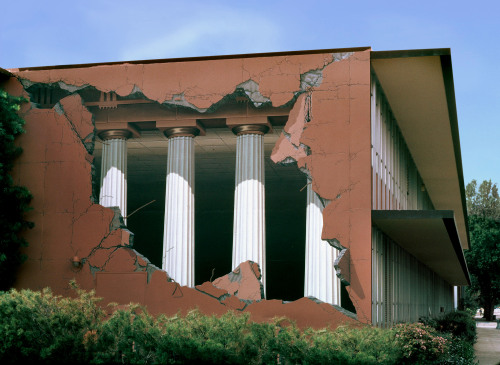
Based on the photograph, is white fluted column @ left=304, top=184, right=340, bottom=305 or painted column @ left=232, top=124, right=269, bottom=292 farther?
painted column @ left=232, top=124, right=269, bottom=292

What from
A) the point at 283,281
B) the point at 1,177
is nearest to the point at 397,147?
the point at 283,281

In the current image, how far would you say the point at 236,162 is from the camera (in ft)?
66.8

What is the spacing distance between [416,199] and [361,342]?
23.6 meters

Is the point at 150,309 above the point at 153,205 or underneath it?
underneath

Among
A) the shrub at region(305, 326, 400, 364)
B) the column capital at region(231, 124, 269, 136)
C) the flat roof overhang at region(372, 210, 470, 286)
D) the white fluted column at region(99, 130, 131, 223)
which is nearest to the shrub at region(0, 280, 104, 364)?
the shrub at region(305, 326, 400, 364)

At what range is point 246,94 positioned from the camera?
19.5 m

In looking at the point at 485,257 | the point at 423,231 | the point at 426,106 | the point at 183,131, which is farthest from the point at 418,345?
the point at 485,257

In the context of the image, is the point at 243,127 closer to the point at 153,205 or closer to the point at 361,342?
the point at 361,342

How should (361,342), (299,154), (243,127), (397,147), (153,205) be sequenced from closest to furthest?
(361,342) → (299,154) → (243,127) → (397,147) → (153,205)

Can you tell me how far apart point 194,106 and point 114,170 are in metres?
3.36

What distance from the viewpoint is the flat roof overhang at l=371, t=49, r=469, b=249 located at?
64.0ft

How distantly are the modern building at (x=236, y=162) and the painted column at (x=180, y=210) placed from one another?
3 cm

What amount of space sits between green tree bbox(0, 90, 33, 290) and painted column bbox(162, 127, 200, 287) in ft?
13.0

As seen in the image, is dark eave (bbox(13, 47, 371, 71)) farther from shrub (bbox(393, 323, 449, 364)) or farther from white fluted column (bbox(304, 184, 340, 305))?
shrub (bbox(393, 323, 449, 364))
